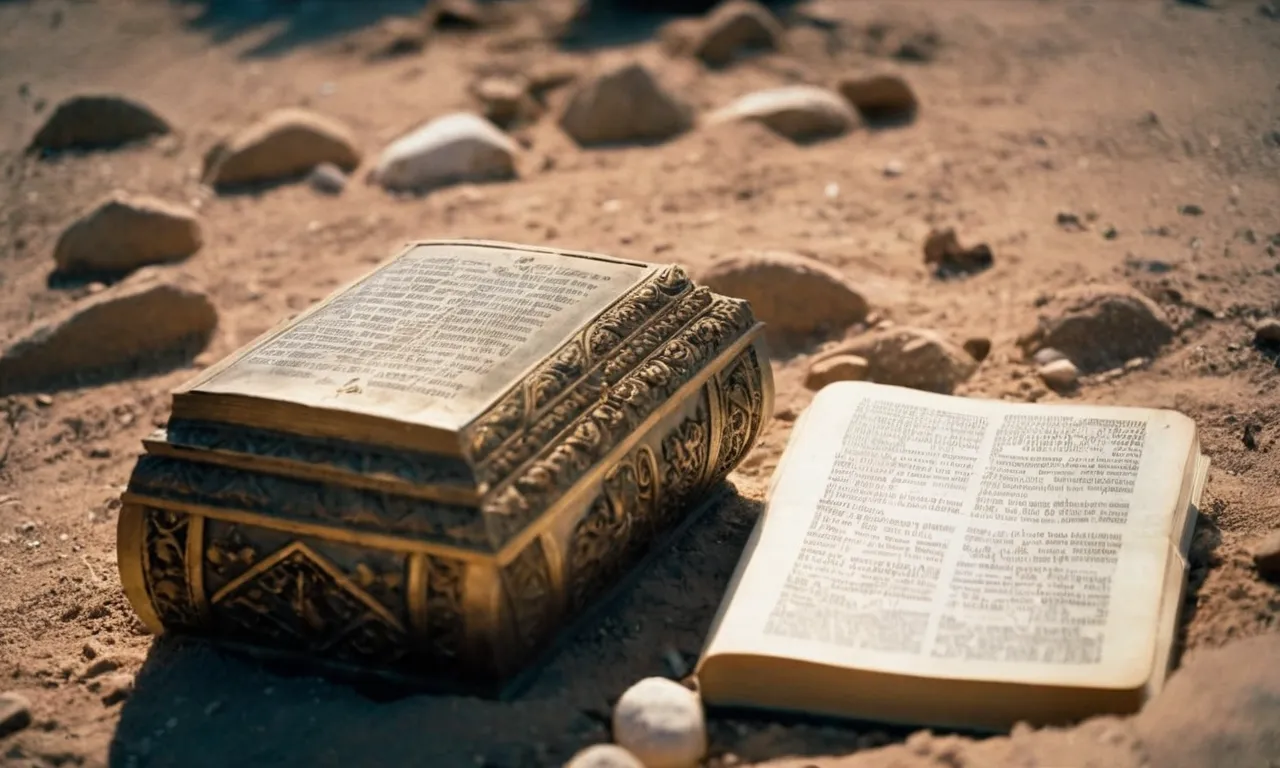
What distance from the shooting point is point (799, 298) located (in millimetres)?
4523

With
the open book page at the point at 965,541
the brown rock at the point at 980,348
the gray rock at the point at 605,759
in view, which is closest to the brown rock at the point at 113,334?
the open book page at the point at 965,541

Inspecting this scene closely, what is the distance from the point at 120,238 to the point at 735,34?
10.6 ft

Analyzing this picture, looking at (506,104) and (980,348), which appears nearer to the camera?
(980,348)

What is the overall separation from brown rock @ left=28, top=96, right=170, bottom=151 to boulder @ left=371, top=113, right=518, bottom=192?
4.36ft

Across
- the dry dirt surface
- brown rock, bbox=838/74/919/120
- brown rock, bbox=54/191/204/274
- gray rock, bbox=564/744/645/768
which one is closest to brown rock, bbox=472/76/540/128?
the dry dirt surface

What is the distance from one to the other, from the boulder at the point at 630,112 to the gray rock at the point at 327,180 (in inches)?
38.7

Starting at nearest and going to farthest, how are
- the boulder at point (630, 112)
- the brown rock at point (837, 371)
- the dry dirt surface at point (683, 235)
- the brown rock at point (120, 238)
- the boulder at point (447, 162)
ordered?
the dry dirt surface at point (683, 235) → the brown rock at point (837, 371) → the brown rock at point (120, 238) → the boulder at point (447, 162) → the boulder at point (630, 112)

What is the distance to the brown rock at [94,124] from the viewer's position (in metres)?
6.60

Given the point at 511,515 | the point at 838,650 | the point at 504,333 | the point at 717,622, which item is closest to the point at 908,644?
the point at 838,650

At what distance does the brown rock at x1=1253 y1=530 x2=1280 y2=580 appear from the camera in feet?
9.58

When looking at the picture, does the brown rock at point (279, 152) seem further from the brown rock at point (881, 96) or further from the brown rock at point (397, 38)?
the brown rock at point (881, 96)

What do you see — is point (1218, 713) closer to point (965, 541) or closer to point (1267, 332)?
point (965, 541)

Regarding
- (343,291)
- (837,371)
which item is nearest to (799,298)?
(837,371)

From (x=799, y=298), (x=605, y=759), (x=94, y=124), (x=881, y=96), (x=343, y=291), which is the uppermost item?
(x=343, y=291)
